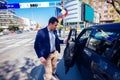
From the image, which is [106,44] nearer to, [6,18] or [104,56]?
[104,56]

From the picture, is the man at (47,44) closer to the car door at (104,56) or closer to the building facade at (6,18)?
the car door at (104,56)

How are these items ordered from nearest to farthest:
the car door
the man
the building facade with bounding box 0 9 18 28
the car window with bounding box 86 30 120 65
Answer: the car door < the car window with bounding box 86 30 120 65 < the man < the building facade with bounding box 0 9 18 28

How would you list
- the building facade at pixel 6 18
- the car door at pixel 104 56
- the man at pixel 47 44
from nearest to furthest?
the car door at pixel 104 56, the man at pixel 47 44, the building facade at pixel 6 18

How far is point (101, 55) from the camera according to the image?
374cm

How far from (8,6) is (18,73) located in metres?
23.7

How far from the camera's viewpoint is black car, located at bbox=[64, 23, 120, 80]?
3172 millimetres

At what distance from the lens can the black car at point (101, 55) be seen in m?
3.17

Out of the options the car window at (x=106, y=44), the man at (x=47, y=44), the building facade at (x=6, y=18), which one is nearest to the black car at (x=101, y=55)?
the car window at (x=106, y=44)

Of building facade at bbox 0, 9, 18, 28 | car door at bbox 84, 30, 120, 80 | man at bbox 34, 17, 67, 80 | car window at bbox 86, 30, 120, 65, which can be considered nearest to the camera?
car door at bbox 84, 30, 120, 80

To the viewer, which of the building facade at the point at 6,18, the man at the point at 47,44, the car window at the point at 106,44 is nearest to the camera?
the car window at the point at 106,44

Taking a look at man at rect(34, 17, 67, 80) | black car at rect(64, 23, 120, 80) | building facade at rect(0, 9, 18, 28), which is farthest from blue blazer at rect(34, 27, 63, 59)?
building facade at rect(0, 9, 18, 28)

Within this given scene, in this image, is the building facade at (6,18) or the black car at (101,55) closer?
the black car at (101,55)

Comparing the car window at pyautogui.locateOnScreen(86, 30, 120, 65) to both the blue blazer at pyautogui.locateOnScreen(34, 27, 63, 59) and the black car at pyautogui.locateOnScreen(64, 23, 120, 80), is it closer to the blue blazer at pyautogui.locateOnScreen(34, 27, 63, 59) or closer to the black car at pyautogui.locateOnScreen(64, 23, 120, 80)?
the black car at pyautogui.locateOnScreen(64, 23, 120, 80)

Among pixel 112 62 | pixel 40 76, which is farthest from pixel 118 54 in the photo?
pixel 40 76
